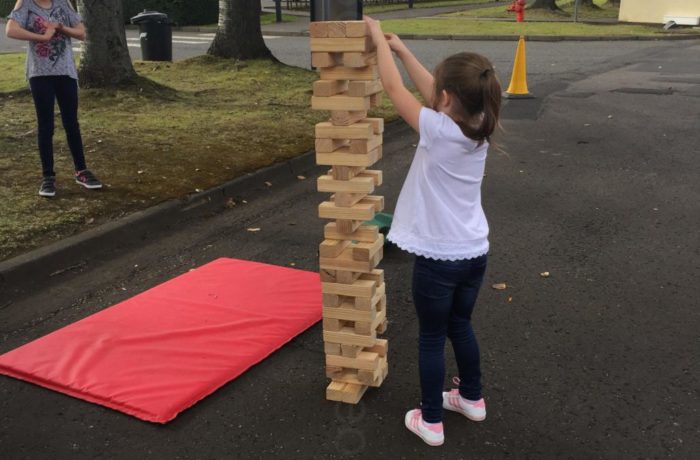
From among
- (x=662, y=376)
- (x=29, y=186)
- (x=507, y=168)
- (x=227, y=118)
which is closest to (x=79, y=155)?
(x=29, y=186)

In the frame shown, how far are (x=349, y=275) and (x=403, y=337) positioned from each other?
0.88 metres

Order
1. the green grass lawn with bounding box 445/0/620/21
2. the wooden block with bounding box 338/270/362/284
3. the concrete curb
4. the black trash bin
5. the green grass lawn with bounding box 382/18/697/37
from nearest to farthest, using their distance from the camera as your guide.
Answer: the wooden block with bounding box 338/270/362/284, the concrete curb, the black trash bin, the green grass lawn with bounding box 382/18/697/37, the green grass lawn with bounding box 445/0/620/21

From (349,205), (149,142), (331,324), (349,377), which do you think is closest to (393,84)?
(349,205)

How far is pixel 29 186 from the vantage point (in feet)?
20.7

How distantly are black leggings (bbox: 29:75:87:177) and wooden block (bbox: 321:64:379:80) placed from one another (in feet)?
11.8

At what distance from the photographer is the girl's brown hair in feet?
8.75

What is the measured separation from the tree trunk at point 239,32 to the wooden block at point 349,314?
1144 centimetres

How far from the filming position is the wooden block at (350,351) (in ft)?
11.3

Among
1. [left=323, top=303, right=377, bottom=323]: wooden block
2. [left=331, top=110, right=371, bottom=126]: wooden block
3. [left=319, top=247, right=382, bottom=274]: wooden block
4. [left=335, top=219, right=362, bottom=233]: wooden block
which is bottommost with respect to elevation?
[left=323, top=303, right=377, bottom=323]: wooden block

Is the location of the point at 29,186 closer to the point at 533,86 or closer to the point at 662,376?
the point at 662,376

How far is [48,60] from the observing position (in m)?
5.81

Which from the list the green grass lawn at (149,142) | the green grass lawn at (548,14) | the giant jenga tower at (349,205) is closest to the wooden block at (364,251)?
the giant jenga tower at (349,205)

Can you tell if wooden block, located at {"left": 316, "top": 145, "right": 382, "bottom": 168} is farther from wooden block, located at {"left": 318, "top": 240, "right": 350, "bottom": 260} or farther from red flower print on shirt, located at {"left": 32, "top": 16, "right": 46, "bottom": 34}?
red flower print on shirt, located at {"left": 32, "top": 16, "right": 46, "bottom": 34}

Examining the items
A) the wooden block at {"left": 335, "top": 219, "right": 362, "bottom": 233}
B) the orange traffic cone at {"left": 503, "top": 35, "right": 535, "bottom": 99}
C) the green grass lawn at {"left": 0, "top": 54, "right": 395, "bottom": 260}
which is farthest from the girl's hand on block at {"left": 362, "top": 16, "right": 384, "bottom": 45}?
the orange traffic cone at {"left": 503, "top": 35, "right": 535, "bottom": 99}
